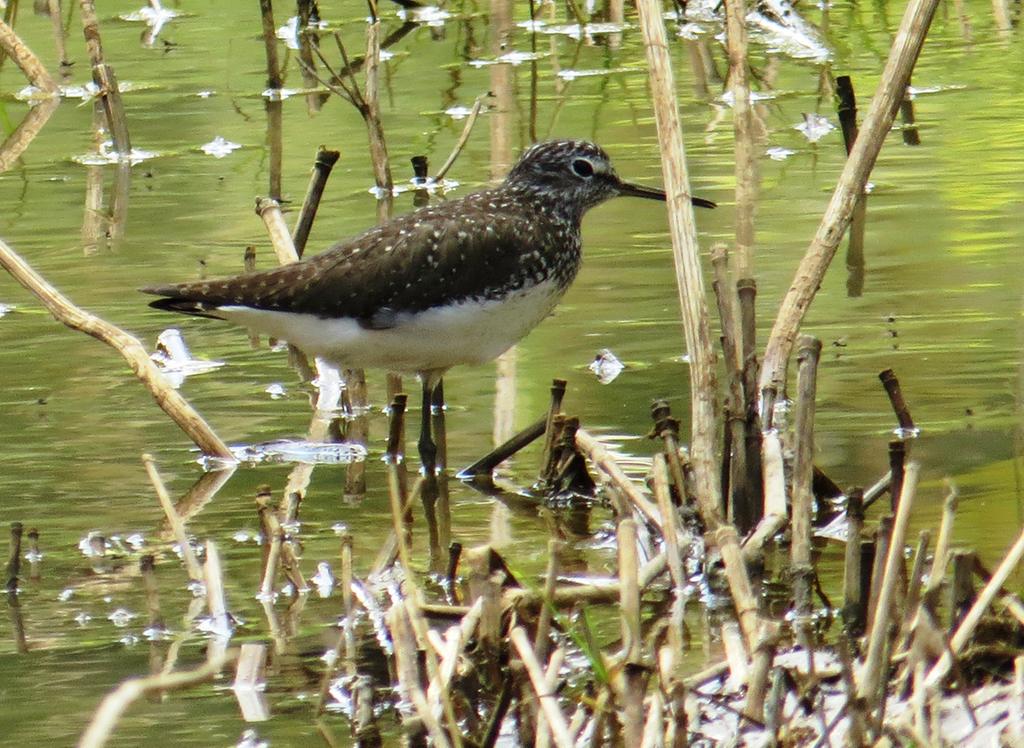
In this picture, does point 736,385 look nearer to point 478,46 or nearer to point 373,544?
point 373,544

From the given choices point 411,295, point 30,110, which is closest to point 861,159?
point 411,295

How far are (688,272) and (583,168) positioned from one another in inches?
84.1

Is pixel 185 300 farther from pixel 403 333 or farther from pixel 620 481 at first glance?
pixel 620 481

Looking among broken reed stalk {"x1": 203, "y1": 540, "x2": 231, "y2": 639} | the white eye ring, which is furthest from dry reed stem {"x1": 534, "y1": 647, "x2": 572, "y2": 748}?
the white eye ring

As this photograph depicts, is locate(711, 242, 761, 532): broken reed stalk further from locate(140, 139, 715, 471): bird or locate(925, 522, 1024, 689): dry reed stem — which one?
locate(925, 522, 1024, 689): dry reed stem

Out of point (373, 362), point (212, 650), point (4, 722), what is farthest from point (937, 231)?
point (4, 722)

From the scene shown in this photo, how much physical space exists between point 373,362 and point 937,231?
313cm

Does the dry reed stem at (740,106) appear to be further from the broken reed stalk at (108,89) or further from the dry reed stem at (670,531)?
the broken reed stalk at (108,89)

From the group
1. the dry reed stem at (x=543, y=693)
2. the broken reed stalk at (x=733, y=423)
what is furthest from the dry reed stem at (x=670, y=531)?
the dry reed stem at (x=543, y=693)

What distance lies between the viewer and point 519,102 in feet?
37.7

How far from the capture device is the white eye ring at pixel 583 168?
23.6 feet

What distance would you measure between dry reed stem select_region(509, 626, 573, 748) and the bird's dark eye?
3.77 m

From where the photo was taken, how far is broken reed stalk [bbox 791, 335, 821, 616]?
453cm

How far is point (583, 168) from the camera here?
23.7ft
